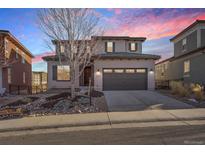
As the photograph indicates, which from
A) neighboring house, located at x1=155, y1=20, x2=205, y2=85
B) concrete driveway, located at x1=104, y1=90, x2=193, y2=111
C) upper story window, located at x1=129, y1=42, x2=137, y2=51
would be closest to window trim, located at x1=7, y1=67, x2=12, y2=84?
concrete driveway, located at x1=104, y1=90, x2=193, y2=111

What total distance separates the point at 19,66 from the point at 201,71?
2082 cm

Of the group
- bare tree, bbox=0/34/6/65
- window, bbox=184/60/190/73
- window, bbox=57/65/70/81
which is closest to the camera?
bare tree, bbox=0/34/6/65

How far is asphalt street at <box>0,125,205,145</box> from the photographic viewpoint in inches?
231

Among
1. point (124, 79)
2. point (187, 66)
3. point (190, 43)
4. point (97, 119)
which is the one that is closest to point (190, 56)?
point (187, 66)

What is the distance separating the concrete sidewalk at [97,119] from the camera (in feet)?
26.3

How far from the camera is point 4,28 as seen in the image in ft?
61.9

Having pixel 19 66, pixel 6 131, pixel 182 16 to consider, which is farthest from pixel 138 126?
pixel 19 66

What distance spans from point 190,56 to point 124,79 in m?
7.27

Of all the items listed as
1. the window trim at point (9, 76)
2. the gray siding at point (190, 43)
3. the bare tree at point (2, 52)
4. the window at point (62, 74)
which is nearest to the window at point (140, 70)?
the gray siding at point (190, 43)

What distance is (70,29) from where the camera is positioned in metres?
12.6

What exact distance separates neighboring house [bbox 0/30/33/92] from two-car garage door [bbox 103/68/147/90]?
923cm

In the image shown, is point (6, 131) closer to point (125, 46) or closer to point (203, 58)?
point (203, 58)

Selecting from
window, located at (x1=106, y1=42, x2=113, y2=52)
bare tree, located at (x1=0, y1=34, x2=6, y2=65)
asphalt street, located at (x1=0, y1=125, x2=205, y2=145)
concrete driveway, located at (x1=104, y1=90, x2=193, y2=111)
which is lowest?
asphalt street, located at (x1=0, y1=125, x2=205, y2=145)

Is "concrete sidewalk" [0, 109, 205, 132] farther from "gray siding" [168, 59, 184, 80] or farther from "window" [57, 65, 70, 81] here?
"gray siding" [168, 59, 184, 80]
